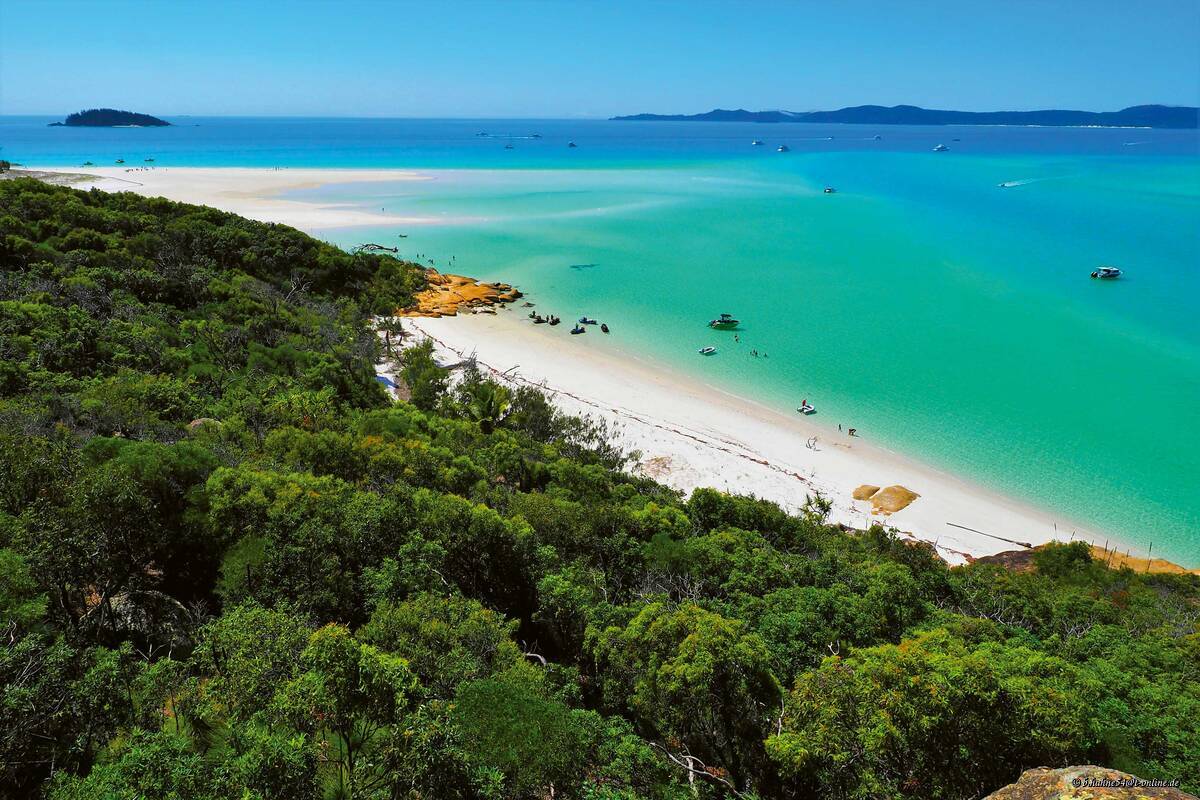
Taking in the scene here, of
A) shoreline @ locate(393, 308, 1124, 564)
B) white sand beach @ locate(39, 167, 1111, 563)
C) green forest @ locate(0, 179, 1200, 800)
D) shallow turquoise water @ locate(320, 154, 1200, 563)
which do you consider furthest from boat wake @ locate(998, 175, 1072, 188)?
green forest @ locate(0, 179, 1200, 800)

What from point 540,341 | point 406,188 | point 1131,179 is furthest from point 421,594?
point 1131,179

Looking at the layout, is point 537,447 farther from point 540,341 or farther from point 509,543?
point 540,341

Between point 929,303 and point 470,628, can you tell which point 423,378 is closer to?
point 470,628

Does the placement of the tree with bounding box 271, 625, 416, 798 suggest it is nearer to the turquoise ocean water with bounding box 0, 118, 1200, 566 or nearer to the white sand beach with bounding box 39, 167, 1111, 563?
the white sand beach with bounding box 39, 167, 1111, 563

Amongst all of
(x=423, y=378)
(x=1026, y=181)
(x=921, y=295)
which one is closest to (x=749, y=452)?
(x=423, y=378)

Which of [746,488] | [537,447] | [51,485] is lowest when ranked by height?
[746,488]

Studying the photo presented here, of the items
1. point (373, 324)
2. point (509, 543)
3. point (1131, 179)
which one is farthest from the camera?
point (1131, 179)
